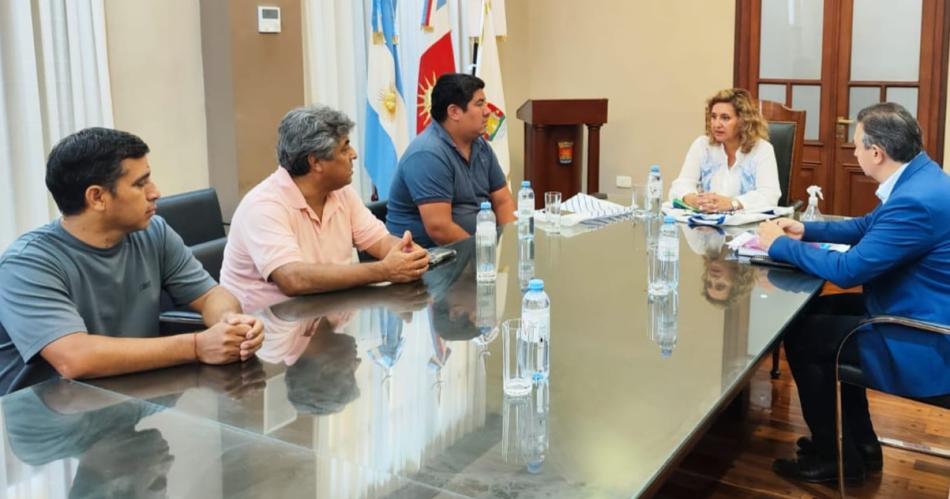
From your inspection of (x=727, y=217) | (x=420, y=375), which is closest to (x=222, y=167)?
(x=727, y=217)

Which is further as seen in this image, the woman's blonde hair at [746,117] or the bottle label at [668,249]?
the woman's blonde hair at [746,117]

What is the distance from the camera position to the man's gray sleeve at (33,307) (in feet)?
6.51

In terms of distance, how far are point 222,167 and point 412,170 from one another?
3.91 feet

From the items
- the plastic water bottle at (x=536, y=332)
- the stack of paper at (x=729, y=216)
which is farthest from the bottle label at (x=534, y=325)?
the stack of paper at (x=729, y=216)

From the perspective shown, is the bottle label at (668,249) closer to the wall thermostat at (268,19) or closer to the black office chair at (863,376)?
the black office chair at (863,376)

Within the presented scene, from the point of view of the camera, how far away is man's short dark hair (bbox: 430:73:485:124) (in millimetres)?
3771

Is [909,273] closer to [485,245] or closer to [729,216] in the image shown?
[729,216]

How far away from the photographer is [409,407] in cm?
177

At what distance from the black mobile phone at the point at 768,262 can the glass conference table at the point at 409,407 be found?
326 millimetres

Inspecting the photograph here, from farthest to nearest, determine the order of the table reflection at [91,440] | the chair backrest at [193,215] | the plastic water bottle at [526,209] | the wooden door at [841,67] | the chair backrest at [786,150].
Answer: the wooden door at [841,67], the chair backrest at [786,150], the plastic water bottle at [526,209], the chair backrest at [193,215], the table reflection at [91,440]

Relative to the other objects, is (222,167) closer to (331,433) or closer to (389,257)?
(389,257)

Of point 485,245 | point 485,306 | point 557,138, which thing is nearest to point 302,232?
point 485,245

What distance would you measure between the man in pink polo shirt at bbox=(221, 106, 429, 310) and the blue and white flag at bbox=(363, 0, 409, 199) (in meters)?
2.20

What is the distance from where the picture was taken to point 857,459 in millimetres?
3035
